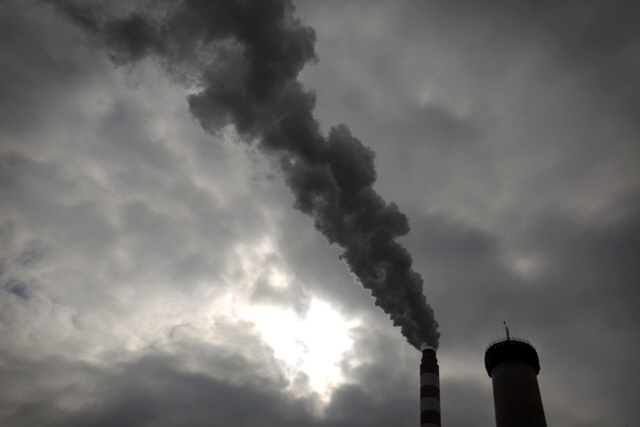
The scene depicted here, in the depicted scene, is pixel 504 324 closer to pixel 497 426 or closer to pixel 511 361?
pixel 511 361

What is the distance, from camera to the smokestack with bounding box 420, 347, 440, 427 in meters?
34.6

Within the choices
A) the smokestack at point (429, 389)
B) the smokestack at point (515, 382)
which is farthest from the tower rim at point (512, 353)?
the smokestack at point (429, 389)

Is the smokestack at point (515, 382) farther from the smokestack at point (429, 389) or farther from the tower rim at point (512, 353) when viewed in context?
the smokestack at point (429, 389)

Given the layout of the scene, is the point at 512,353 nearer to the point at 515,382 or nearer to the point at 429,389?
the point at 515,382

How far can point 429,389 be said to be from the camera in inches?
1425

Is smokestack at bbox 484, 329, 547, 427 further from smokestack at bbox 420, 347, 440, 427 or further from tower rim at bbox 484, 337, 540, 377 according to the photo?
smokestack at bbox 420, 347, 440, 427

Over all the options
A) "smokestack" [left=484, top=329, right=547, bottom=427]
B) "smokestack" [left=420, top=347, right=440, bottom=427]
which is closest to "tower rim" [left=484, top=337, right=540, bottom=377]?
"smokestack" [left=484, top=329, right=547, bottom=427]

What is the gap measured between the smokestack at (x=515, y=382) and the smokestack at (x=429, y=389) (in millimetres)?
4631

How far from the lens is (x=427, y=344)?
40.0 m

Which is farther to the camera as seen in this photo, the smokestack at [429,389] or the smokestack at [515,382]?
the smokestack at [429,389]

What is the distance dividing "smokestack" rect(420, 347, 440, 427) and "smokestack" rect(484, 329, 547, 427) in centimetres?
463

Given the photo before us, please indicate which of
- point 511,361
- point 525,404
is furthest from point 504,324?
point 525,404

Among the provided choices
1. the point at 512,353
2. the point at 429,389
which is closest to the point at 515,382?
the point at 512,353

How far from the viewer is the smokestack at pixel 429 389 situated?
3459cm
